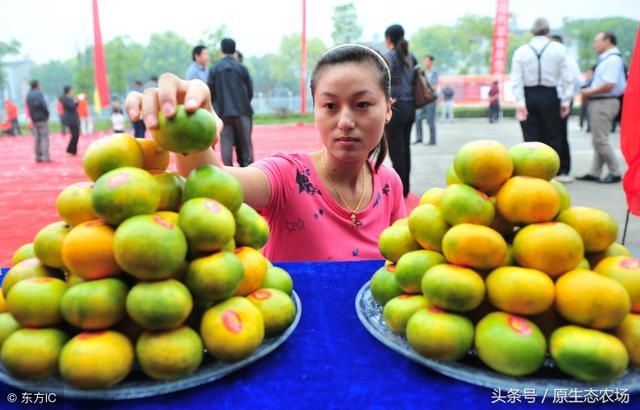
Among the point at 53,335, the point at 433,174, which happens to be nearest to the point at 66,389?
the point at 53,335

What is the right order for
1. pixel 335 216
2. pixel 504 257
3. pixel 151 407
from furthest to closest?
pixel 335 216, pixel 504 257, pixel 151 407

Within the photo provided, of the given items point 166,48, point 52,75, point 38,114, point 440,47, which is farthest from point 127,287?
point 52,75

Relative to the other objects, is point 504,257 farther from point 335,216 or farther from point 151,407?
point 335,216

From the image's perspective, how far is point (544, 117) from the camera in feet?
19.5

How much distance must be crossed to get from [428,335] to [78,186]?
76cm

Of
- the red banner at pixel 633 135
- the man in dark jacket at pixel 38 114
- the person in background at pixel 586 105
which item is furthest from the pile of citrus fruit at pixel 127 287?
the man in dark jacket at pixel 38 114

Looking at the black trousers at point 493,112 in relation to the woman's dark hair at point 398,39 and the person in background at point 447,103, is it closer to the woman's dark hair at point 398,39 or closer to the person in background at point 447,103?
the person in background at point 447,103

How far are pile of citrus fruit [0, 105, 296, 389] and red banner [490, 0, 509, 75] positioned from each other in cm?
2394

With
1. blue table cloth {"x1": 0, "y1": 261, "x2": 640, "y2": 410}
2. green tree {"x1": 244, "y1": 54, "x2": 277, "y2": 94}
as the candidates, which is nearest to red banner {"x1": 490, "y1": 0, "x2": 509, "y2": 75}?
blue table cloth {"x1": 0, "y1": 261, "x2": 640, "y2": 410}

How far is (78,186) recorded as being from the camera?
0.97 metres

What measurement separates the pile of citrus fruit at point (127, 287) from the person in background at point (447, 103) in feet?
74.3

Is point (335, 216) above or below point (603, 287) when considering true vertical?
below

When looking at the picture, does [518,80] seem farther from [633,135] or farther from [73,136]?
[73,136]

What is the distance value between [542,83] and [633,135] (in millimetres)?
4083
